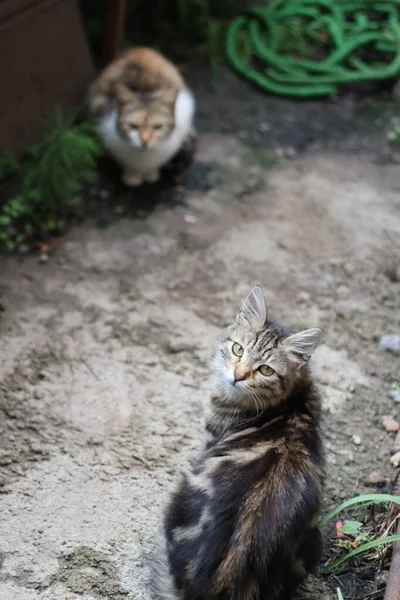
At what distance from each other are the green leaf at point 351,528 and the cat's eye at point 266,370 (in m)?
0.66

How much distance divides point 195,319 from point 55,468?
43.8 inches

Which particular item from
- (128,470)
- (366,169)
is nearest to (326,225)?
(366,169)

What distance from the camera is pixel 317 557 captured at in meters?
2.33

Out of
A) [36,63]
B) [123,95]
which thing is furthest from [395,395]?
[36,63]

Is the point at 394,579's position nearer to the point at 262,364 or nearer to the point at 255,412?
the point at 255,412

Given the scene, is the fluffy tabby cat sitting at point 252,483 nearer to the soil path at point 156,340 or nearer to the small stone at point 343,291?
the soil path at point 156,340

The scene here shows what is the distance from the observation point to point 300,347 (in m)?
2.50

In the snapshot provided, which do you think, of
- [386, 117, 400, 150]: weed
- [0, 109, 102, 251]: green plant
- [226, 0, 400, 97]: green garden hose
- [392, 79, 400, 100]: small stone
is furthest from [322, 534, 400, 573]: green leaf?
[392, 79, 400, 100]: small stone

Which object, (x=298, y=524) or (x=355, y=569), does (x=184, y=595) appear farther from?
(x=355, y=569)

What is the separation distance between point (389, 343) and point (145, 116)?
1.91 metres

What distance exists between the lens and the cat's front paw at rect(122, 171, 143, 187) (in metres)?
4.40

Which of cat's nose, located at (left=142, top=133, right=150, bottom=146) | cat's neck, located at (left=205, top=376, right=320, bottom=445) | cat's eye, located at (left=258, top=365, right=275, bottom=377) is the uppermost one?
cat's eye, located at (left=258, top=365, right=275, bottom=377)

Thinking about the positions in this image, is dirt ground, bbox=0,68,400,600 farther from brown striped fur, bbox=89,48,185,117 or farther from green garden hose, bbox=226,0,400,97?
brown striped fur, bbox=89,48,185,117

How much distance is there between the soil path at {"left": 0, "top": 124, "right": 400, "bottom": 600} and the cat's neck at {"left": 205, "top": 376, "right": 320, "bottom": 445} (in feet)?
1.18
